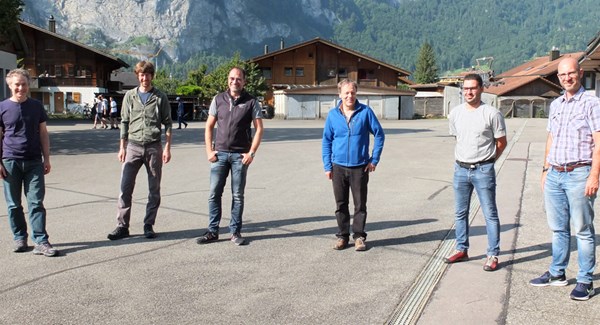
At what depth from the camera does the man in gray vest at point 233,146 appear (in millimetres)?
6574

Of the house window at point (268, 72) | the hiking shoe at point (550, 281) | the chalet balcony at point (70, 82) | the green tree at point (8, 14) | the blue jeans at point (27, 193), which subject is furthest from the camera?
the house window at point (268, 72)

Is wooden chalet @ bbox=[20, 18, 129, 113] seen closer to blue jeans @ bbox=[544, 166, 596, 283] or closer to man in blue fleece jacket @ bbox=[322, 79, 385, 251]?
man in blue fleece jacket @ bbox=[322, 79, 385, 251]

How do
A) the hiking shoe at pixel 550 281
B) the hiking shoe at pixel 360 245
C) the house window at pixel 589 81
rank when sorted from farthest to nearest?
the house window at pixel 589 81 < the hiking shoe at pixel 360 245 < the hiking shoe at pixel 550 281

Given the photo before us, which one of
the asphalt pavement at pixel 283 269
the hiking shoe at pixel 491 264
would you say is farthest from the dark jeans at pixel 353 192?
the hiking shoe at pixel 491 264

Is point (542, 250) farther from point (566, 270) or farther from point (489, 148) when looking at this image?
point (489, 148)

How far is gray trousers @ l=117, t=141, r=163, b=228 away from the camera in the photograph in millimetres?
6879

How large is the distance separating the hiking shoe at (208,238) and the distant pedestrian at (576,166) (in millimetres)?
3406

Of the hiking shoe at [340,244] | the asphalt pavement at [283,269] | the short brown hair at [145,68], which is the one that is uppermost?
the short brown hair at [145,68]

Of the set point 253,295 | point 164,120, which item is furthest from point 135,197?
point 253,295

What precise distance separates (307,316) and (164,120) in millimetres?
3496

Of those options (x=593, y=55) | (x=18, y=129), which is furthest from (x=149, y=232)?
(x=593, y=55)

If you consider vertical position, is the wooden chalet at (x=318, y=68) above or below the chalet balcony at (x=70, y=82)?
above

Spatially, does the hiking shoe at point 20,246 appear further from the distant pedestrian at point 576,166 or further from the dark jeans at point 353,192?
the distant pedestrian at point 576,166

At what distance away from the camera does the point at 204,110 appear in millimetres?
54812
